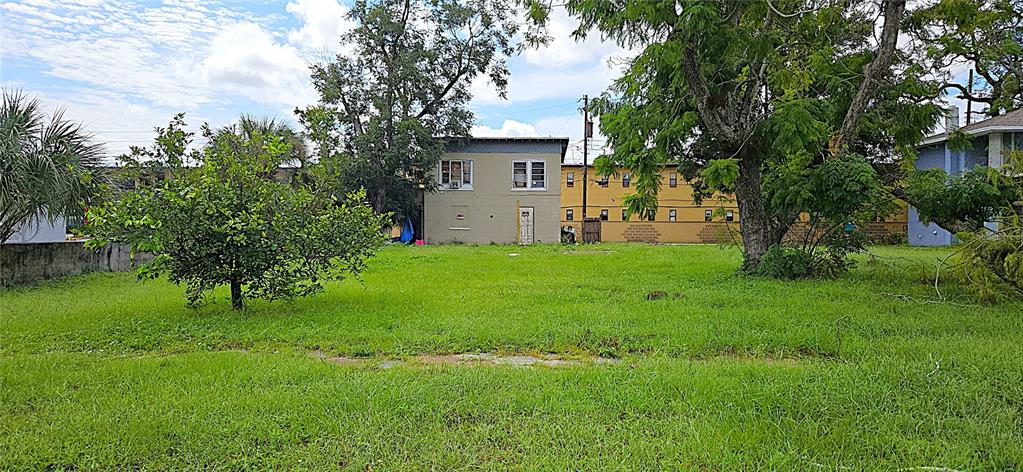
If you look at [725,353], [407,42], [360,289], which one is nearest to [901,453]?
[725,353]

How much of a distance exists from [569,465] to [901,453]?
1.55 metres

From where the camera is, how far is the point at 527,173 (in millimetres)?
27312

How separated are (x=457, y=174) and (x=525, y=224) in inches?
142

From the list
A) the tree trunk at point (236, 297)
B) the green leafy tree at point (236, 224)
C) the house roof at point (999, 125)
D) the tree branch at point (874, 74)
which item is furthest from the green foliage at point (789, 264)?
the house roof at point (999, 125)

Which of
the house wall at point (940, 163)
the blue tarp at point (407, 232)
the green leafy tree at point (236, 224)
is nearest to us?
the green leafy tree at point (236, 224)

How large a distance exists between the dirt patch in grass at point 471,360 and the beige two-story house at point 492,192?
875 inches

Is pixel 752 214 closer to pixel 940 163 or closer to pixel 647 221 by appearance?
pixel 940 163

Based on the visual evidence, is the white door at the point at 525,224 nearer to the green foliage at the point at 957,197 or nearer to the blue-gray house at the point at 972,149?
the blue-gray house at the point at 972,149

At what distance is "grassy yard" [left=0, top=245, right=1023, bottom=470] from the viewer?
2965 mm

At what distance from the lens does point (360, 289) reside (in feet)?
30.0

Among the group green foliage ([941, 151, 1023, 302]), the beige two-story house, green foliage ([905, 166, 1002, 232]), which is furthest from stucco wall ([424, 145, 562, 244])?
green foliage ([941, 151, 1023, 302])

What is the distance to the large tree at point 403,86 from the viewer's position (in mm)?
24625

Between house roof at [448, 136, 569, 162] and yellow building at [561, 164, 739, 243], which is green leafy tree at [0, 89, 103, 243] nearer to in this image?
house roof at [448, 136, 569, 162]

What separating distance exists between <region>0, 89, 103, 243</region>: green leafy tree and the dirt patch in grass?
6050 millimetres
